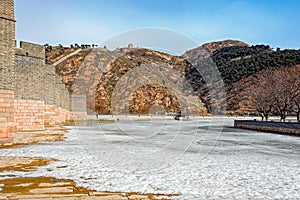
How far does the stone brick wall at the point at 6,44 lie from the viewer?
17.8 m

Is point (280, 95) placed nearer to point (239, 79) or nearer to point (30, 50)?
point (30, 50)

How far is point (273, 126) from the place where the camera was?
3052 cm

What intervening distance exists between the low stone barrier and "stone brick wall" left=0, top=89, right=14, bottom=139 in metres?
21.6

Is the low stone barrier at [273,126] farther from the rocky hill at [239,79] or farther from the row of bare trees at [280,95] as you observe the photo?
the rocky hill at [239,79]

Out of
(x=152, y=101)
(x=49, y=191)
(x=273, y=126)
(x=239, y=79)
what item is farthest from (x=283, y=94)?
(x=239, y=79)

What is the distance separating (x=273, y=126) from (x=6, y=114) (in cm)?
2377

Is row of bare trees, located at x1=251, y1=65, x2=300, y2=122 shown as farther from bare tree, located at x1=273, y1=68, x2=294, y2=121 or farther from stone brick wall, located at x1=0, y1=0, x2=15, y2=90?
stone brick wall, located at x1=0, y1=0, x2=15, y2=90

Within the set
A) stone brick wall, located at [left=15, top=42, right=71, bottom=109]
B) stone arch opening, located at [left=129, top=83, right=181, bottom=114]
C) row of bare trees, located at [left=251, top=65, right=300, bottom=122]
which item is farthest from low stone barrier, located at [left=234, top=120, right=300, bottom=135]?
stone arch opening, located at [left=129, top=83, right=181, bottom=114]

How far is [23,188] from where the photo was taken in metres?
7.46

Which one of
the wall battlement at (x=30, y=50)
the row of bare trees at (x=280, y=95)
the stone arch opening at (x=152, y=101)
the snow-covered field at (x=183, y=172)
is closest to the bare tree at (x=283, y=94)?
the row of bare trees at (x=280, y=95)

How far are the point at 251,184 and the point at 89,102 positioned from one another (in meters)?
71.8

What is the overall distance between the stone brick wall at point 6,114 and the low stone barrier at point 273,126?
70.9 feet

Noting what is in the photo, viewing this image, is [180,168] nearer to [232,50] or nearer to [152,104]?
[152,104]

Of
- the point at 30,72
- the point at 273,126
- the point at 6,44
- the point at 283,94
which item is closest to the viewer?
the point at 6,44
